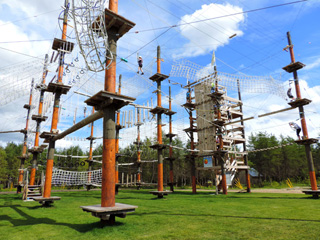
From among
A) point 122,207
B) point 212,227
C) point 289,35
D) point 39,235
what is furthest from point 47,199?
point 289,35

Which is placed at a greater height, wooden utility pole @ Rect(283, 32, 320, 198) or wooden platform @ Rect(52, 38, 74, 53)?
wooden platform @ Rect(52, 38, 74, 53)

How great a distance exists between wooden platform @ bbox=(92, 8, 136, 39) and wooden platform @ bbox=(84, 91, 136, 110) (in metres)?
2.32

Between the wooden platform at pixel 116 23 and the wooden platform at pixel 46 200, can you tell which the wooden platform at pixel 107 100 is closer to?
the wooden platform at pixel 116 23

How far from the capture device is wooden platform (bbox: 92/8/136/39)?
7086 millimetres

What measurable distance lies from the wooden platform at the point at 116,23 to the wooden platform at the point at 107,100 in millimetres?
2319

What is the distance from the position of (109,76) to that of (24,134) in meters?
20.2

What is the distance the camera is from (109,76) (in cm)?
695

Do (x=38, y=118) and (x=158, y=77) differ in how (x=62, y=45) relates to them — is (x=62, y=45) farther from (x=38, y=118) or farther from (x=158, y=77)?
(x=38, y=118)

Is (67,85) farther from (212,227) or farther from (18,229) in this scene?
(212,227)

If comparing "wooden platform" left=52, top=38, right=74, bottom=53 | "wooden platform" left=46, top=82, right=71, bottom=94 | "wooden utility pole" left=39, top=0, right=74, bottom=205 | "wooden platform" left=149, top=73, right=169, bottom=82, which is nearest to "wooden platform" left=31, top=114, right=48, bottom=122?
"wooden utility pole" left=39, top=0, right=74, bottom=205

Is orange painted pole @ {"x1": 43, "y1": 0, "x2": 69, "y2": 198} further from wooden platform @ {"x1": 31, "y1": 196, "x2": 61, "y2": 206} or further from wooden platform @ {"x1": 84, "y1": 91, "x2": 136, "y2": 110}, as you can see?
wooden platform @ {"x1": 84, "y1": 91, "x2": 136, "y2": 110}

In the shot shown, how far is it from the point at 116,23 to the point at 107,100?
2.79 meters

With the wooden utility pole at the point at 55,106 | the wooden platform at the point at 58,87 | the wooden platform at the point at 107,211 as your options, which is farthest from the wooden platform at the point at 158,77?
the wooden platform at the point at 107,211

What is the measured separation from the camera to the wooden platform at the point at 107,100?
6480 millimetres
